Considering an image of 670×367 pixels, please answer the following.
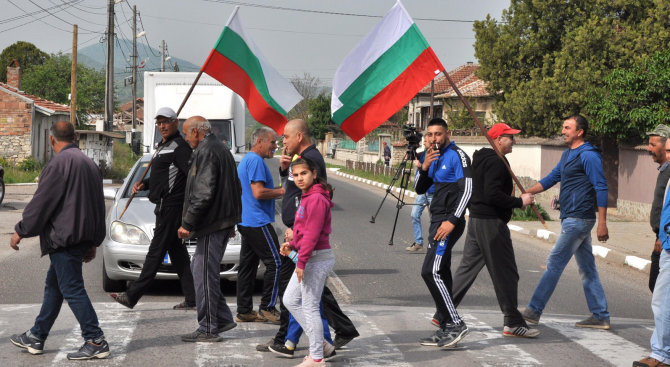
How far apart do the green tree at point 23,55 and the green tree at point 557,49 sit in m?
57.8

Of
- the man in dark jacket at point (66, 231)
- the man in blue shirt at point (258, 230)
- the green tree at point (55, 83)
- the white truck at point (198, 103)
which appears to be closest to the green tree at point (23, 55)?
the green tree at point (55, 83)

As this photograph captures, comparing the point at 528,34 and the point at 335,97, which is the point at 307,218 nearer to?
the point at 335,97

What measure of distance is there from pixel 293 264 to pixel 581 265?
2.81 metres

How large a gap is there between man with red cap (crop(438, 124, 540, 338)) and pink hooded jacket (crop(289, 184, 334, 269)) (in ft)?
5.79

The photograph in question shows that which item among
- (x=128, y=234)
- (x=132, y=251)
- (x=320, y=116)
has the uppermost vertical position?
(x=320, y=116)

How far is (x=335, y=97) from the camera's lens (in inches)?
270

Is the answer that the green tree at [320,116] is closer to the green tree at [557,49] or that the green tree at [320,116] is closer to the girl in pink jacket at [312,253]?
the green tree at [557,49]

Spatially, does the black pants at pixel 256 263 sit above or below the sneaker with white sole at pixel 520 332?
above

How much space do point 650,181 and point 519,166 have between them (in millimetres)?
9205

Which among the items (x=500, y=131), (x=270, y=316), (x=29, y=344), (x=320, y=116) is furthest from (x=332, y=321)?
(x=320, y=116)

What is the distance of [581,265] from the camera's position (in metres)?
6.62

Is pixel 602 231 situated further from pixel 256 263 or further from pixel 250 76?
pixel 250 76

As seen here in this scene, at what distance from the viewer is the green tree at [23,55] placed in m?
70.2

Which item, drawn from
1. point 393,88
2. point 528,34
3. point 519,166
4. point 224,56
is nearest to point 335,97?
point 393,88
